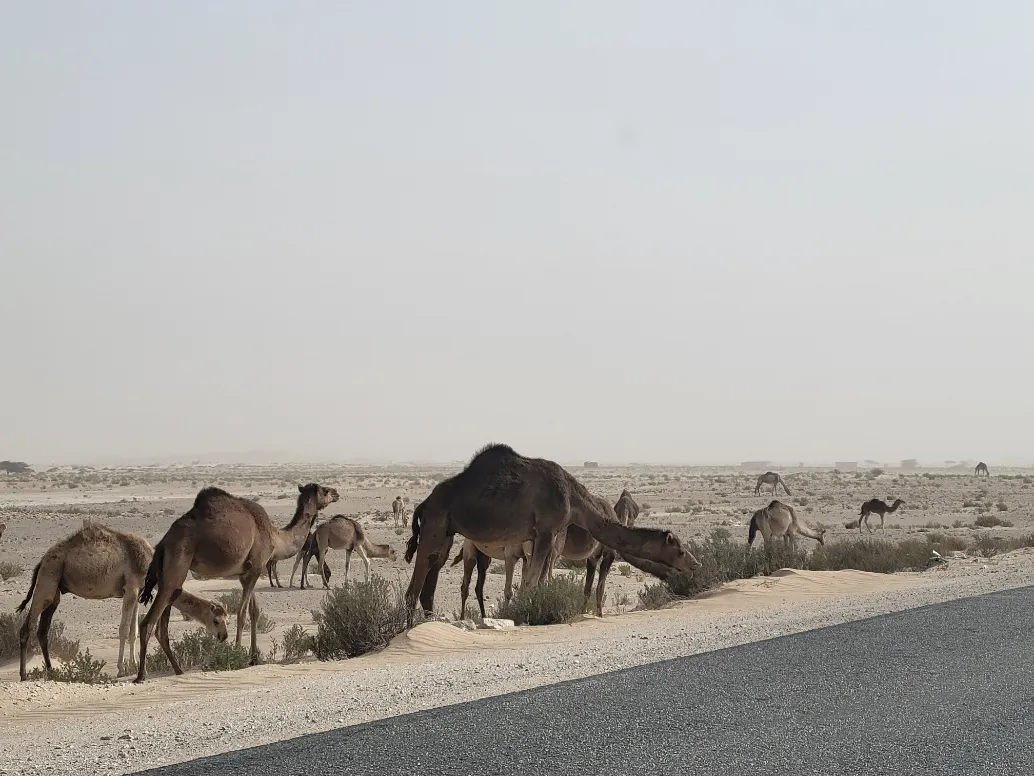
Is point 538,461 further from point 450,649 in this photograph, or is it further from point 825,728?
point 825,728

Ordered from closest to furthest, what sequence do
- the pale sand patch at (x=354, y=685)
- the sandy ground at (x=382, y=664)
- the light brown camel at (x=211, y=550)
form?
the pale sand patch at (x=354, y=685) → the sandy ground at (x=382, y=664) → the light brown camel at (x=211, y=550)

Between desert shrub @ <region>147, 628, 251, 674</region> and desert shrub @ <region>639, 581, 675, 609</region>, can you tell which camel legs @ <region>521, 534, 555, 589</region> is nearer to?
desert shrub @ <region>639, 581, 675, 609</region>

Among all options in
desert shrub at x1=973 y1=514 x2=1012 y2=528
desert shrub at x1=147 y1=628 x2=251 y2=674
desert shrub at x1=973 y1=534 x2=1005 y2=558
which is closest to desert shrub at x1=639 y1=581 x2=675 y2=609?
desert shrub at x1=147 y1=628 x2=251 y2=674

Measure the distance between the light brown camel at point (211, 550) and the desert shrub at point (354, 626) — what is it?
96cm

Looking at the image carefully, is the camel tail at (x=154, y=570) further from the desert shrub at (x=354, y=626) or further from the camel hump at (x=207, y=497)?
the desert shrub at (x=354, y=626)

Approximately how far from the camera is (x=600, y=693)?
385 inches

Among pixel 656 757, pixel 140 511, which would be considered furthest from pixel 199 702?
pixel 140 511

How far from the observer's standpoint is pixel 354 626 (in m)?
15.0

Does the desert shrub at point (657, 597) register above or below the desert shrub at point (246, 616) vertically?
above

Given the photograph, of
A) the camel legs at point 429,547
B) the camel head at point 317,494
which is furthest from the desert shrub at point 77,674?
the camel head at point 317,494

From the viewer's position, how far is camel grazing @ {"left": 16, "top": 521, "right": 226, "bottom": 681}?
1420 cm

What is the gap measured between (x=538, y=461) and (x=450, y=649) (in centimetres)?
376

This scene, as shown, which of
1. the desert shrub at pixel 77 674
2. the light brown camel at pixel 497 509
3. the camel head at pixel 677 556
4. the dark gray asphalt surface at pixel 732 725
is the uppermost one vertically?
the light brown camel at pixel 497 509

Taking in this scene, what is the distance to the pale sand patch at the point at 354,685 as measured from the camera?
8.87 m
